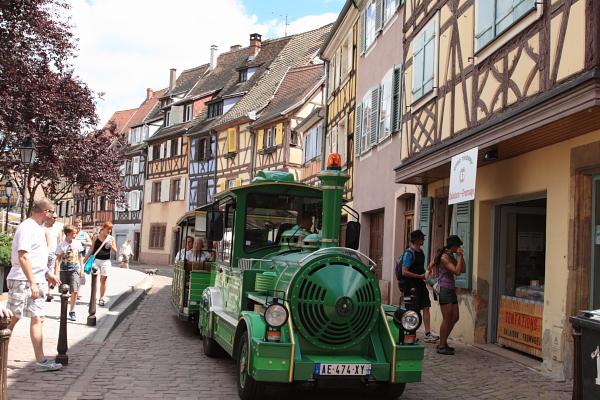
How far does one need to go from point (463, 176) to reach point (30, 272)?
5596mm

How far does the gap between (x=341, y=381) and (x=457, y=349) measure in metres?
4.37

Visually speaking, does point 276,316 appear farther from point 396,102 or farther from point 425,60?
point 396,102

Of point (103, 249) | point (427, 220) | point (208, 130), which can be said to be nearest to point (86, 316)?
point (103, 249)

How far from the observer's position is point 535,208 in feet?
32.0

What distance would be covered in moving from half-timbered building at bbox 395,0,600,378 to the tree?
9.85 meters

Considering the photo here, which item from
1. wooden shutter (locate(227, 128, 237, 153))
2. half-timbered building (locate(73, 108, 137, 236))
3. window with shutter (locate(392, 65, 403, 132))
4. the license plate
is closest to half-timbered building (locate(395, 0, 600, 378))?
window with shutter (locate(392, 65, 403, 132))

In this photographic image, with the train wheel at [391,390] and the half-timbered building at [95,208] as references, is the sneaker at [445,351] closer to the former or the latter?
the train wheel at [391,390]

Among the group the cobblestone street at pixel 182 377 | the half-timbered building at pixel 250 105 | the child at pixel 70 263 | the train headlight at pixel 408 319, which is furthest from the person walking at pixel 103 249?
the half-timbered building at pixel 250 105

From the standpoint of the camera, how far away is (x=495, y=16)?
8.71 metres

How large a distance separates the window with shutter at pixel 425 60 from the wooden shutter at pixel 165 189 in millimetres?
32210

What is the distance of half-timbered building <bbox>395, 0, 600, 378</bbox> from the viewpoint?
7125 mm

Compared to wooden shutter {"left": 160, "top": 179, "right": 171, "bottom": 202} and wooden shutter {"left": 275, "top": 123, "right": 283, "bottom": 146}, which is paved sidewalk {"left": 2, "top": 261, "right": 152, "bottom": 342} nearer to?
wooden shutter {"left": 275, "top": 123, "right": 283, "bottom": 146}

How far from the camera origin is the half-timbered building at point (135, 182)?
4672 cm

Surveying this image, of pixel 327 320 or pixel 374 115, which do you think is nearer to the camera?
pixel 327 320
